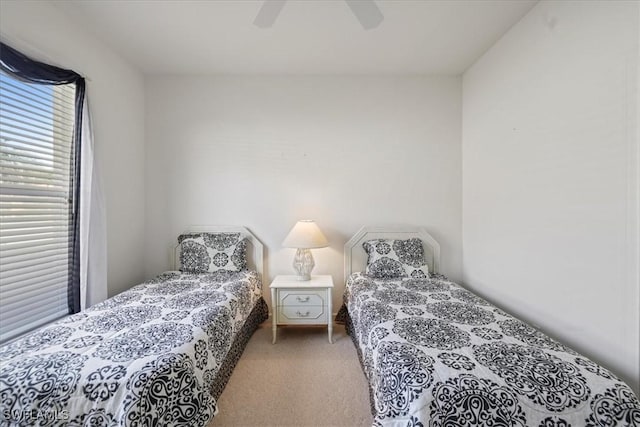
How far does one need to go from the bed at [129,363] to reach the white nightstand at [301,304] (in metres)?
0.40

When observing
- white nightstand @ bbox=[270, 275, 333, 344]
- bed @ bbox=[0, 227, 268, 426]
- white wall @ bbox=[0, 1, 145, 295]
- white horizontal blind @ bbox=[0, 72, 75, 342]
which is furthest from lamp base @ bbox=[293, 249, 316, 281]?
white horizontal blind @ bbox=[0, 72, 75, 342]

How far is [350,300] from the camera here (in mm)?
2373

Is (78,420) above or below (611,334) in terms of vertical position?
below

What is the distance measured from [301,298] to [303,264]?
1.04 ft

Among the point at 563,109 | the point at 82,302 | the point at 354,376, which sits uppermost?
the point at 563,109

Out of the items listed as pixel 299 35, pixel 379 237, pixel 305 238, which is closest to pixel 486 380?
pixel 305 238

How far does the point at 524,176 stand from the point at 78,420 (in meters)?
2.77

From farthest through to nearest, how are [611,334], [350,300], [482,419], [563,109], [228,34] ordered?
[350,300] → [228,34] → [563,109] → [611,334] → [482,419]

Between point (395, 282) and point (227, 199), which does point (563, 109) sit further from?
point (227, 199)

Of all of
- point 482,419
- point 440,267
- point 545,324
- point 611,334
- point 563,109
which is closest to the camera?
point 482,419

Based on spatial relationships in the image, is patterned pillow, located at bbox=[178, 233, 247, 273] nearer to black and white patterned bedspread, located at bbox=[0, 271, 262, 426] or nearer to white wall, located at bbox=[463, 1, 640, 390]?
black and white patterned bedspread, located at bbox=[0, 271, 262, 426]

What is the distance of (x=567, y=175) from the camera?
5.35ft

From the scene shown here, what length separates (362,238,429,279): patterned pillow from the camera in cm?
256

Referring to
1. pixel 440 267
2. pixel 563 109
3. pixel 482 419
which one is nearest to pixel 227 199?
pixel 440 267
